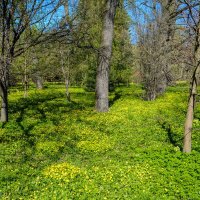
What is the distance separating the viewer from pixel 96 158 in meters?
9.07

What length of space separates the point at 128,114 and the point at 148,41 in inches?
329

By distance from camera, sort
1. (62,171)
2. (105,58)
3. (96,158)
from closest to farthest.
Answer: (62,171)
(96,158)
(105,58)

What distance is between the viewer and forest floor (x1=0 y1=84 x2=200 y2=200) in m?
6.87

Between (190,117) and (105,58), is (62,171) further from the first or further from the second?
(105,58)

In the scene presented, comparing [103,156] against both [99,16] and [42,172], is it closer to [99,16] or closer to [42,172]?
[42,172]

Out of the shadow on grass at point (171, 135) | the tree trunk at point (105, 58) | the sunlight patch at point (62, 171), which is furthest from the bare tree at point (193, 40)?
the tree trunk at point (105, 58)

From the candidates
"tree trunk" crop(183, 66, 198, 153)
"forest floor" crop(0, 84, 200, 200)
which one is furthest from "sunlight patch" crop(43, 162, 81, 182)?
"tree trunk" crop(183, 66, 198, 153)

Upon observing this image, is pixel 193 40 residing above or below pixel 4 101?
above

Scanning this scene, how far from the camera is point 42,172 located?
7.78 m

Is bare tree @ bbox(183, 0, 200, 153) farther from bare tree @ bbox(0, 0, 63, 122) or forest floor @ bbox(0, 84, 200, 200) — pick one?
bare tree @ bbox(0, 0, 63, 122)

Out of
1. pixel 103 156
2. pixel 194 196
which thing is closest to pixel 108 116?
pixel 103 156

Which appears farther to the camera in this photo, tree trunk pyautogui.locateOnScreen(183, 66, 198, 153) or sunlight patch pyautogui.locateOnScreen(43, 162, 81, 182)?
tree trunk pyautogui.locateOnScreen(183, 66, 198, 153)

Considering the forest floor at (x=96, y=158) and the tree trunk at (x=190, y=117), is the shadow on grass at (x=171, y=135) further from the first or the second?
the tree trunk at (x=190, y=117)

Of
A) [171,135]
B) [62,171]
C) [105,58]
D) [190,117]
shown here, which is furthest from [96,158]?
[105,58]
